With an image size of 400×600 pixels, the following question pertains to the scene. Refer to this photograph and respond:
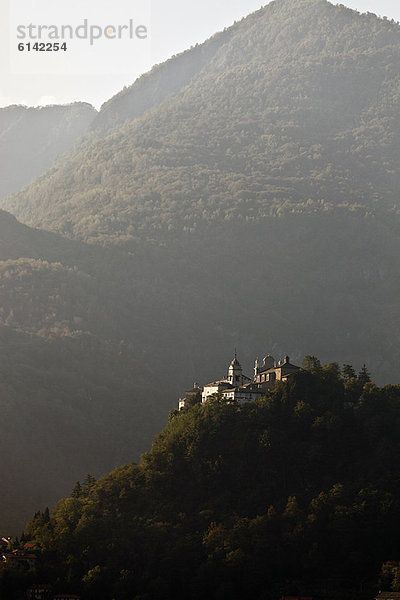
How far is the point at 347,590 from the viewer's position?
15262 centimetres

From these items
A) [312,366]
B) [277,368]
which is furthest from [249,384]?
[312,366]

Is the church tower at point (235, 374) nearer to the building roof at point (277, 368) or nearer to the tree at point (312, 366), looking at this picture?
the building roof at point (277, 368)

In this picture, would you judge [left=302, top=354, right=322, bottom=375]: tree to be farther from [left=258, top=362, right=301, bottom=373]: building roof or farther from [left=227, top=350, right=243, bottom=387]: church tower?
[left=227, top=350, right=243, bottom=387]: church tower

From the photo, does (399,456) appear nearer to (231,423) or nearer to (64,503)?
(231,423)

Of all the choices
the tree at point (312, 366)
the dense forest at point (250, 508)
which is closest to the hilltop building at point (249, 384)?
the tree at point (312, 366)

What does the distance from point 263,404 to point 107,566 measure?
29.1m

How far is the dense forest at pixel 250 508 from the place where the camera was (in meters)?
158

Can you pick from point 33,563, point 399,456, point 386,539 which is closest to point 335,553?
point 386,539

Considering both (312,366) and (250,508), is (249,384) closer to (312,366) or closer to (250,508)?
(312,366)

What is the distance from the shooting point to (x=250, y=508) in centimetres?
16788

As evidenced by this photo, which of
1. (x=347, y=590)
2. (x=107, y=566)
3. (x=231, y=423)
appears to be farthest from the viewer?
(x=231, y=423)

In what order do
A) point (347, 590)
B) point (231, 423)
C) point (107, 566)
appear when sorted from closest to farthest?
point (347, 590) → point (107, 566) → point (231, 423)

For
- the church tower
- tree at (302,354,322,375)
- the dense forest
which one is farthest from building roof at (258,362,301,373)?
the church tower

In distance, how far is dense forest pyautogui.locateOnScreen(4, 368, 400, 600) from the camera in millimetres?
158000
